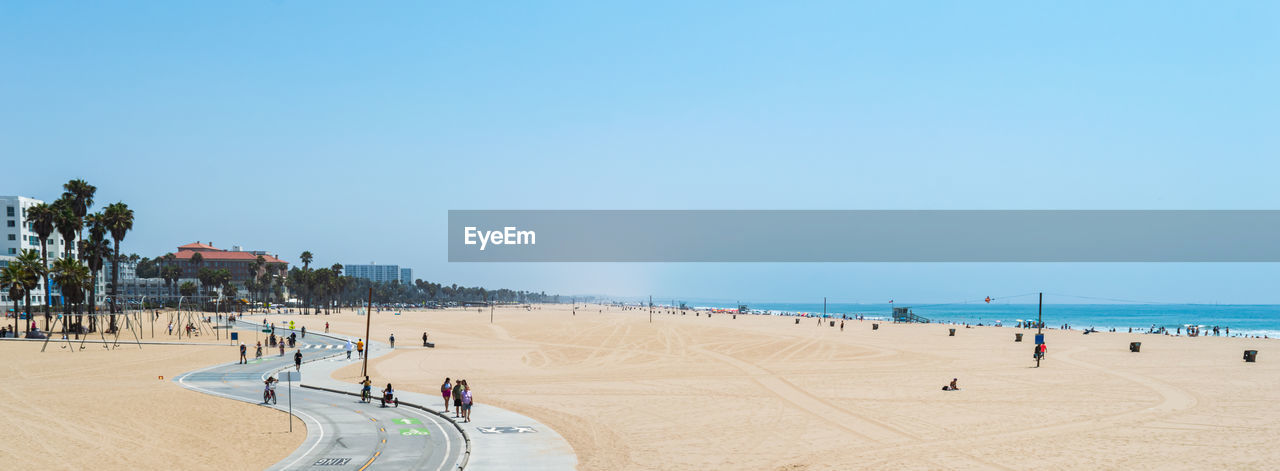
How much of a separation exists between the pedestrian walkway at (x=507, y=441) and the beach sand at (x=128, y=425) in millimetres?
5393

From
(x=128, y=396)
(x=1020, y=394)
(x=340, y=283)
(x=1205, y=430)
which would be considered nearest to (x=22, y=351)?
(x=128, y=396)

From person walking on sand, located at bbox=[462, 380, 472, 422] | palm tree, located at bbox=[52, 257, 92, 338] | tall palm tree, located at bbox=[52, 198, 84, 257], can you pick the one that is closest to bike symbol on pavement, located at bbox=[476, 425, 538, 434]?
person walking on sand, located at bbox=[462, 380, 472, 422]

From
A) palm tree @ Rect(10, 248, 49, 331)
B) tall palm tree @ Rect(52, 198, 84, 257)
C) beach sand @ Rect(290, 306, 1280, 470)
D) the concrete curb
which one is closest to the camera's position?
the concrete curb

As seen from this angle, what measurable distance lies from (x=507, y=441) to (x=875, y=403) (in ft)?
53.3

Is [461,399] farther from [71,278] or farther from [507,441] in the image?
[71,278]

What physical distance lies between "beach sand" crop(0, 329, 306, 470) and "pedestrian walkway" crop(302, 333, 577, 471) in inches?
212

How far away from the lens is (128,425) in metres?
23.2

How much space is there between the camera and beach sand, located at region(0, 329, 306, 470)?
62.1ft

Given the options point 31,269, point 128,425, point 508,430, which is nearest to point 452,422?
point 508,430

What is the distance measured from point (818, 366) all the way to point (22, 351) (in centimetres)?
5598

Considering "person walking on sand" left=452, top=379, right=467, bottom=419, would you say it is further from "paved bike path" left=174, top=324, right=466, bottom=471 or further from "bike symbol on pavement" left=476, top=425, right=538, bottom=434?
"bike symbol on pavement" left=476, top=425, right=538, bottom=434

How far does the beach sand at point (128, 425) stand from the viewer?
18938 millimetres

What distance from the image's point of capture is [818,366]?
44.2 meters

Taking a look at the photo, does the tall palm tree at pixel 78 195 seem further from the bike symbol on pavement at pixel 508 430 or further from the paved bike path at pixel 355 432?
the bike symbol on pavement at pixel 508 430
